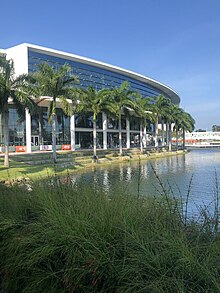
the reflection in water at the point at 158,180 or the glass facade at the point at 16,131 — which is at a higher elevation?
the glass facade at the point at 16,131

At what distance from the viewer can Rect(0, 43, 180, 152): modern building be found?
5131 cm

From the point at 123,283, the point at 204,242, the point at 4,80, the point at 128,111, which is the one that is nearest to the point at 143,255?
the point at 123,283

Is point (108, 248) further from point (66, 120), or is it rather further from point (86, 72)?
point (86, 72)

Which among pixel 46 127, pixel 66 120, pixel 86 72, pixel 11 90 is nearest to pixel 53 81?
pixel 11 90

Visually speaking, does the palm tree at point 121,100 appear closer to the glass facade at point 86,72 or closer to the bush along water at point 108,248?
the glass facade at point 86,72

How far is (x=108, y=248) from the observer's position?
2961 millimetres

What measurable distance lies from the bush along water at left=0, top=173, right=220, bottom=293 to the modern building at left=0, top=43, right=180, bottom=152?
1504 inches

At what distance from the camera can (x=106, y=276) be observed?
2809 mm

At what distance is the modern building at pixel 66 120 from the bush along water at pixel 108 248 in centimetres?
3820

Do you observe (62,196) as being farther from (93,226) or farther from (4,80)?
(4,80)

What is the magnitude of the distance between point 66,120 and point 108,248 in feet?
186

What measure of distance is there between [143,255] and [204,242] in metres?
0.60

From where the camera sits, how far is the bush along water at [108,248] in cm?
243

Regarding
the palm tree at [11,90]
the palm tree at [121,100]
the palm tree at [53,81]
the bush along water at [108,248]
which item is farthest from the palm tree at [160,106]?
the bush along water at [108,248]
